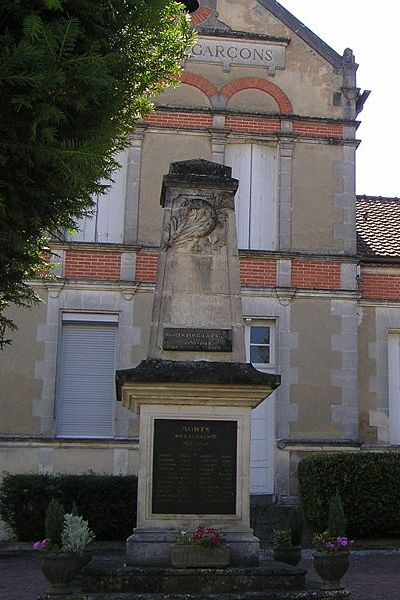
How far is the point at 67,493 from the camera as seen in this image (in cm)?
1340

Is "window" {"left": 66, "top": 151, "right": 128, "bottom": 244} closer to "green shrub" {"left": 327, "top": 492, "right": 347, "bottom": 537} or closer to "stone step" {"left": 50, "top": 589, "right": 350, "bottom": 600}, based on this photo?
"green shrub" {"left": 327, "top": 492, "right": 347, "bottom": 537}

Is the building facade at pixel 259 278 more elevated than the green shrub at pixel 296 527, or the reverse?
the building facade at pixel 259 278

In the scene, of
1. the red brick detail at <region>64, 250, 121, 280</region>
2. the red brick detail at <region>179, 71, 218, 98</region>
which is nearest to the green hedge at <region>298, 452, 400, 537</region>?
the red brick detail at <region>64, 250, 121, 280</region>

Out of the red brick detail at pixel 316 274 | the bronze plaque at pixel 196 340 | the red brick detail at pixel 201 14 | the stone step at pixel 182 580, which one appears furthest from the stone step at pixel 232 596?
the red brick detail at pixel 201 14

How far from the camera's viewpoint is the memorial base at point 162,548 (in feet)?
25.2

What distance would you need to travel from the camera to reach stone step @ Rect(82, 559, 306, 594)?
A: 7332 millimetres

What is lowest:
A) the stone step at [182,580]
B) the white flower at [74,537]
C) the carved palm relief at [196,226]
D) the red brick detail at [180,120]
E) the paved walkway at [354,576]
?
the paved walkway at [354,576]

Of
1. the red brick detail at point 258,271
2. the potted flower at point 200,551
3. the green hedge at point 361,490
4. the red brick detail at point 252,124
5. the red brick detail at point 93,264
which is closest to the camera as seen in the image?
the potted flower at point 200,551

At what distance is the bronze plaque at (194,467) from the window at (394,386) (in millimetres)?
8916

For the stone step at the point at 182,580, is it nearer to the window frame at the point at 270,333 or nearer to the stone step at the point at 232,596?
the stone step at the point at 232,596

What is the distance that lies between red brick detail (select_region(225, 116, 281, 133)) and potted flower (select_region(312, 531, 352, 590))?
1085 cm

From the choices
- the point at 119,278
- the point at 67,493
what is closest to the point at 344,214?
the point at 119,278

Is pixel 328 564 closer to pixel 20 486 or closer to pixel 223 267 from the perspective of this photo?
pixel 223 267

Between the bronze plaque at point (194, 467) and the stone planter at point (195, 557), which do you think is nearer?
the stone planter at point (195, 557)
